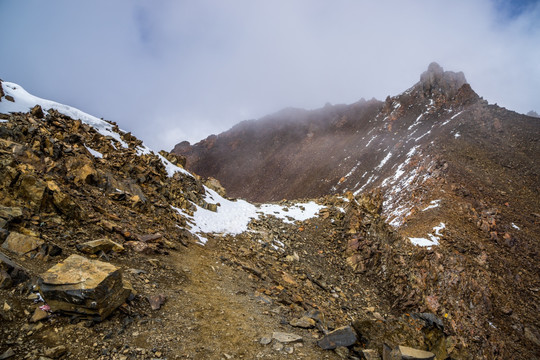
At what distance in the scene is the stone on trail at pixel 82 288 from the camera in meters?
4.99

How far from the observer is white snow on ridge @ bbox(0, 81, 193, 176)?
1504 cm

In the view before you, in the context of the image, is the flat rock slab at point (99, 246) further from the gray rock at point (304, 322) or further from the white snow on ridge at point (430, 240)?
the white snow on ridge at point (430, 240)

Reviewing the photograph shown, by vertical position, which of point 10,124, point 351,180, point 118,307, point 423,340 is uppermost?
point 351,180

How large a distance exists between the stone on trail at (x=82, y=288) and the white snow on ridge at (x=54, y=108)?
43.6 feet

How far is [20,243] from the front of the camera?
6500 millimetres

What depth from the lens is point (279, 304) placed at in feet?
30.9

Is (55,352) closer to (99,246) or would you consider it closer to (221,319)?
(221,319)

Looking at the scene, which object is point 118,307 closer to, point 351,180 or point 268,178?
point 351,180

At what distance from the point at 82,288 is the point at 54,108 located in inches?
763

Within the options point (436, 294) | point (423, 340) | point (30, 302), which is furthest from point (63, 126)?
point (436, 294)

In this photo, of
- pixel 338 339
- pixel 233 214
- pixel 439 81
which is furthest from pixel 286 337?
pixel 439 81

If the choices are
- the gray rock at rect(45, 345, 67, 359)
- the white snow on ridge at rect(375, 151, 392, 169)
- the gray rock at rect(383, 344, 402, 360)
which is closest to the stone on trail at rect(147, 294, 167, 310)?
the gray rock at rect(45, 345, 67, 359)

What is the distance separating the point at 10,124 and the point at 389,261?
79.2ft

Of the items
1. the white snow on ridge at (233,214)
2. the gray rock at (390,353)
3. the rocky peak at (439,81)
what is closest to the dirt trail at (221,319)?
the gray rock at (390,353)
